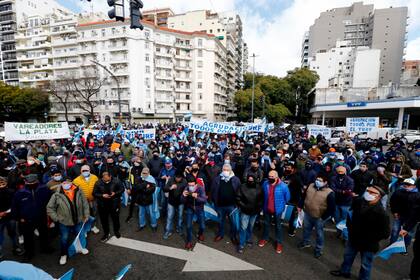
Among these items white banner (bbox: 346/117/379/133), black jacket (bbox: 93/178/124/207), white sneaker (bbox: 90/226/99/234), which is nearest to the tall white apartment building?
white banner (bbox: 346/117/379/133)

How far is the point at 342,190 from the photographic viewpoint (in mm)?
5246

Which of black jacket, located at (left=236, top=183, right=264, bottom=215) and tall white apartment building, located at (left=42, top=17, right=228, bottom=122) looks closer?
black jacket, located at (left=236, top=183, right=264, bottom=215)

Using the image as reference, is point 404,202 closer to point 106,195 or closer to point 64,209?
point 106,195

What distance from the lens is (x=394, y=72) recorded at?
7162 centimetres

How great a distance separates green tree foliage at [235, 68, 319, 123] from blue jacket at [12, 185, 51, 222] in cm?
3835

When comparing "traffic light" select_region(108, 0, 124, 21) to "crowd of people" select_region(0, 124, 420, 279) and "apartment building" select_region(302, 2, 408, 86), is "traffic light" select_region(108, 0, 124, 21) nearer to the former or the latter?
"crowd of people" select_region(0, 124, 420, 279)

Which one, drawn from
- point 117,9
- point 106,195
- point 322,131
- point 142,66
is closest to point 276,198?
point 106,195

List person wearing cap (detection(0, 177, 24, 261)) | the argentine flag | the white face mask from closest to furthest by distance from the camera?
1. the white face mask
2. person wearing cap (detection(0, 177, 24, 261))
3. the argentine flag

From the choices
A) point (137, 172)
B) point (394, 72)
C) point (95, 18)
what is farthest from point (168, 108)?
point (394, 72)

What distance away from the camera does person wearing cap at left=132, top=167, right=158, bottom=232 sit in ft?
17.7

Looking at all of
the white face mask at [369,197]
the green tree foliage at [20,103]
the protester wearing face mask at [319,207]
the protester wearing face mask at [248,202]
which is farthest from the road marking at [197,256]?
the green tree foliage at [20,103]

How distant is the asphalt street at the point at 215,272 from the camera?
407 centimetres

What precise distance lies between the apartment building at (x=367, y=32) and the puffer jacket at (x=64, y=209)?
83681 millimetres

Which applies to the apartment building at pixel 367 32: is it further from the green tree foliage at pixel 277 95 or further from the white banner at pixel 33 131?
the white banner at pixel 33 131
